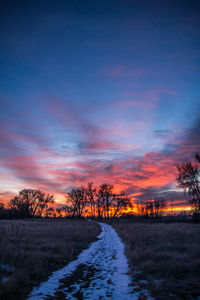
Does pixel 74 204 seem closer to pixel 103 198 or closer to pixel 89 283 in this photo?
pixel 103 198

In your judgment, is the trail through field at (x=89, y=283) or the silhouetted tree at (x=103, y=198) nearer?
the trail through field at (x=89, y=283)

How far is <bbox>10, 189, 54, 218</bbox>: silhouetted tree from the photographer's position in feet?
225

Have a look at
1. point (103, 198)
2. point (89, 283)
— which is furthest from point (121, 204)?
point (89, 283)

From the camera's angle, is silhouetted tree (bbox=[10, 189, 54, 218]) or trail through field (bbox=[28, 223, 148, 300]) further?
silhouetted tree (bbox=[10, 189, 54, 218])

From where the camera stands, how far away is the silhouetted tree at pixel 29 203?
68438mm

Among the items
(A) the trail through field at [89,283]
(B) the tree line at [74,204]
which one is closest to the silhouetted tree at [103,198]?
(B) the tree line at [74,204]

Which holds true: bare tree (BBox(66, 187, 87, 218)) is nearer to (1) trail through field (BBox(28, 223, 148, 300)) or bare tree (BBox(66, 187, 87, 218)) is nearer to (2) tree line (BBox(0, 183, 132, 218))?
(2) tree line (BBox(0, 183, 132, 218))

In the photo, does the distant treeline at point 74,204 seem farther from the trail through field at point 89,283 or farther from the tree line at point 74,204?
the trail through field at point 89,283

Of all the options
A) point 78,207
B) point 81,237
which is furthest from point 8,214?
point 81,237

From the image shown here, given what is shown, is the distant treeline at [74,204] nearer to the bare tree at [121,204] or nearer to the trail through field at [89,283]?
the bare tree at [121,204]

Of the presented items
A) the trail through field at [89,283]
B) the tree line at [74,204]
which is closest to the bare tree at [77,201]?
the tree line at [74,204]

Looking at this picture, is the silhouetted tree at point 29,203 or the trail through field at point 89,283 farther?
the silhouetted tree at point 29,203

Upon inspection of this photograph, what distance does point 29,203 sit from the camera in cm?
7169

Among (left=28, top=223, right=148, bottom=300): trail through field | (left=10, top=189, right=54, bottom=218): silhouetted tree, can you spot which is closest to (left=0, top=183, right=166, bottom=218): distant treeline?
(left=10, top=189, right=54, bottom=218): silhouetted tree
